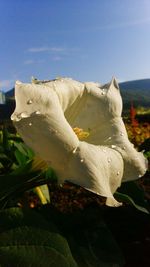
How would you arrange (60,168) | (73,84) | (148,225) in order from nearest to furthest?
(60,168) < (73,84) < (148,225)

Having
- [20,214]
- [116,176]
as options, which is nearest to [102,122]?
[116,176]

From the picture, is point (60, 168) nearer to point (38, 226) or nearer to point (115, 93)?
point (38, 226)

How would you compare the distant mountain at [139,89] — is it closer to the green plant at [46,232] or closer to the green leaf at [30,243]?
the green plant at [46,232]

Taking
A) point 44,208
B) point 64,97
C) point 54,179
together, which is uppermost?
point 64,97

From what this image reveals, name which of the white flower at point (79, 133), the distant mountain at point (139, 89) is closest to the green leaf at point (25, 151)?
the white flower at point (79, 133)

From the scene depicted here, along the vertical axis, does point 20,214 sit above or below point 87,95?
below

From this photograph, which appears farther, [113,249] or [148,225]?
[148,225]

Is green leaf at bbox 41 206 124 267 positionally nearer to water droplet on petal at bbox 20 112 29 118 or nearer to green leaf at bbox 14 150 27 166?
green leaf at bbox 14 150 27 166
